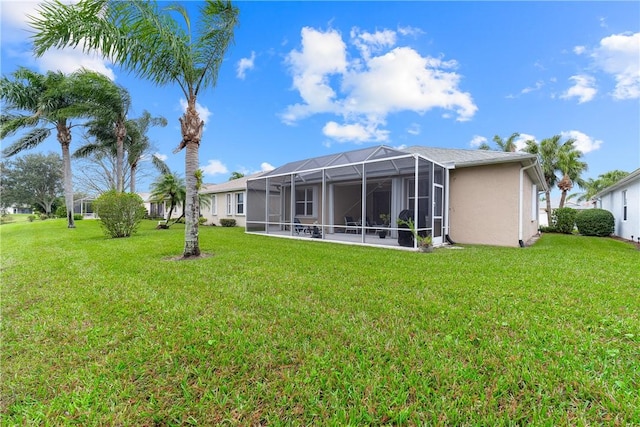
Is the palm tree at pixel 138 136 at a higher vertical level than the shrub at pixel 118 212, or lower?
higher

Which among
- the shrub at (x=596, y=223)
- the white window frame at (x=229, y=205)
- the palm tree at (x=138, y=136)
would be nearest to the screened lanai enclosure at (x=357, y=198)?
the white window frame at (x=229, y=205)

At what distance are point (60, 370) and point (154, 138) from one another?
28292 millimetres

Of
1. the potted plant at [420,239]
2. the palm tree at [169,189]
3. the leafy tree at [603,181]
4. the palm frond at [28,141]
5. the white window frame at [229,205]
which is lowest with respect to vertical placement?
the potted plant at [420,239]

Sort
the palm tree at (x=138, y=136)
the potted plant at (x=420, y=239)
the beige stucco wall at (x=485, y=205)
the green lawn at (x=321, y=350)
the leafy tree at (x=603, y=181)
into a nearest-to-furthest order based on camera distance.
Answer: the green lawn at (x=321, y=350)
the potted plant at (x=420, y=239)
the beige stucco wall at (x=485, y=205)
the palm tree at (x=138, y=136)
the leafy tree at (x=603, y=181)

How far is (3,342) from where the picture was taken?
3.04 meters

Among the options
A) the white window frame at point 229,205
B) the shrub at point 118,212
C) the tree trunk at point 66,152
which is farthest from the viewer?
the white window frame at point 229,205

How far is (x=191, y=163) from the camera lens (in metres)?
7.49

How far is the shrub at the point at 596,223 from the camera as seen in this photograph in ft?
48.8

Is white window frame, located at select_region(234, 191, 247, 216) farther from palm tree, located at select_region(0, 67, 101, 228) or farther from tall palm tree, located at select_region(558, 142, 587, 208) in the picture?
tall palm tree, located at select_region(558, 142, 587, 208)

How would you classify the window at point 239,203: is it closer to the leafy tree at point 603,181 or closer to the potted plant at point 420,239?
the potted plant at point 420,239

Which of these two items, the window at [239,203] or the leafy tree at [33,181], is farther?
the leafy tree at [33,181]

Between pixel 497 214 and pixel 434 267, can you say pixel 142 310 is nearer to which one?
pixel 434 267

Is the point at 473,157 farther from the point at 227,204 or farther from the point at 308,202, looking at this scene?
the point at 227,204

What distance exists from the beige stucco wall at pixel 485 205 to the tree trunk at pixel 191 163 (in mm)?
9561
